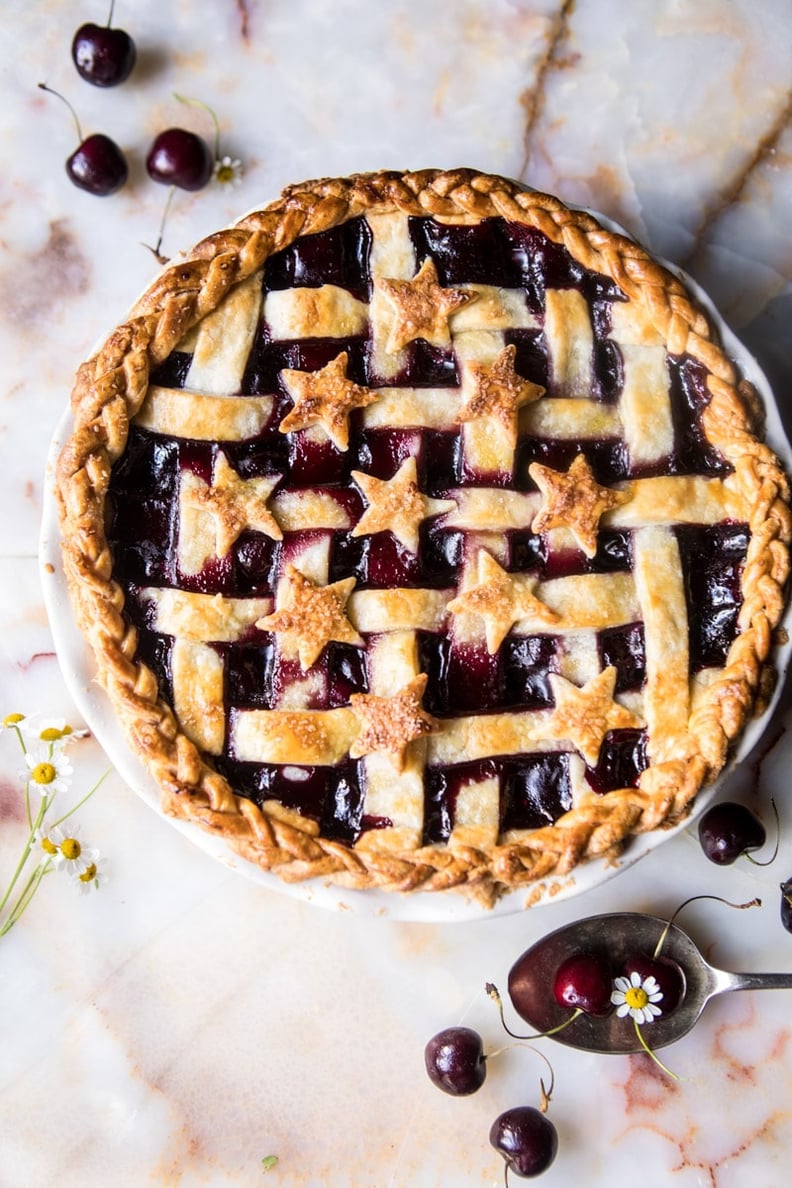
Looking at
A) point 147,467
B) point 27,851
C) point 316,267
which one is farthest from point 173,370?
point 27,851

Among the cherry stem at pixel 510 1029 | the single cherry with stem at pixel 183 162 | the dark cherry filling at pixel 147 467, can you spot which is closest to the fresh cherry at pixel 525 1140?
the cherry stem at pixel 510 1029

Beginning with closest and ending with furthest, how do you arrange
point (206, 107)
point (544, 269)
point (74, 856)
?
point (544, 269)
point (74, 856)
point (206, 107)

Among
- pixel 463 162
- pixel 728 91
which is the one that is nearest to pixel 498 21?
pixel 463 162

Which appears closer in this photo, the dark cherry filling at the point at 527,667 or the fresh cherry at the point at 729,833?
the dark cherry filling at the point at 527,667

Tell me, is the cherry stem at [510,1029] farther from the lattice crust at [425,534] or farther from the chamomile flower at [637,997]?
the lattice crust at [425,534]

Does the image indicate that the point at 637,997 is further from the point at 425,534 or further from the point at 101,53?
the point at 101,53

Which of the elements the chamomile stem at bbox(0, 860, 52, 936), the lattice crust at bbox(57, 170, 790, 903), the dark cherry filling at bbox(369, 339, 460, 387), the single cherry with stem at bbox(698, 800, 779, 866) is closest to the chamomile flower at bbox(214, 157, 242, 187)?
the lattice crust at bbox(57, 170, 790, 903)

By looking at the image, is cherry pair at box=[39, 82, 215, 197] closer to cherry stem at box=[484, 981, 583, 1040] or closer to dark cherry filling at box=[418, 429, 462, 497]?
dark cherry filling at box=[418, 429, 462, 497]
